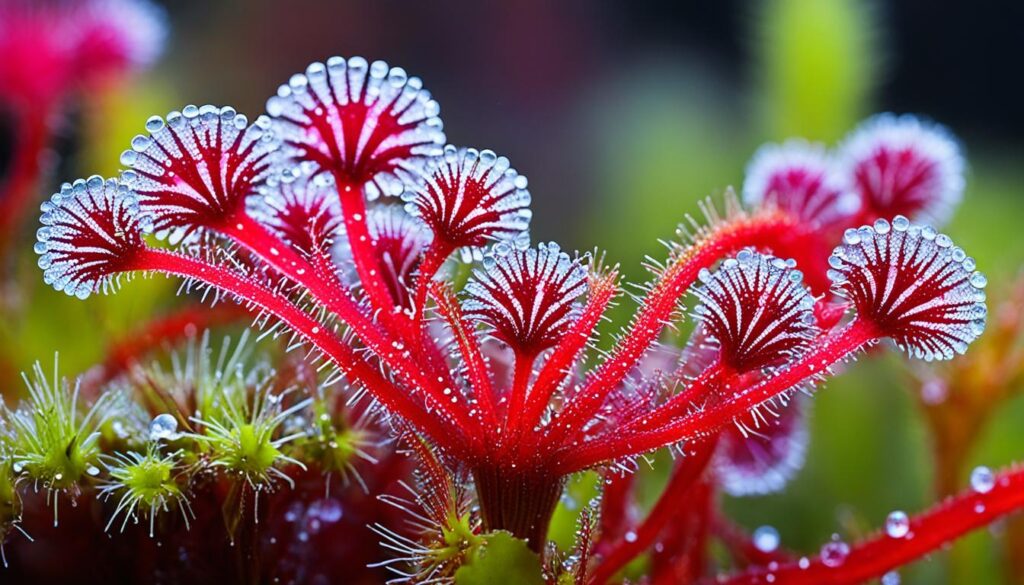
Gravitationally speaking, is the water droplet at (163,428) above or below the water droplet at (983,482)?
below

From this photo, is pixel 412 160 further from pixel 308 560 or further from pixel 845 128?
pixel 845 128

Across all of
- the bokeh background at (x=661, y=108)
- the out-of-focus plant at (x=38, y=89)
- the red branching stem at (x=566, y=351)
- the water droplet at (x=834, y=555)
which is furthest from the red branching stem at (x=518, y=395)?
the out-of-focus plant at (x=38, y=89)

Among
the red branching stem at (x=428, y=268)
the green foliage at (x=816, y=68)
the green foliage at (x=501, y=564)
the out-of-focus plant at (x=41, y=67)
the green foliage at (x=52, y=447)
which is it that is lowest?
the green foliage at (x=501, y=564)

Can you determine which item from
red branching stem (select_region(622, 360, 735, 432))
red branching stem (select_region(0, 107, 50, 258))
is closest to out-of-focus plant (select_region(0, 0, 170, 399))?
red branching stem (select_region(0, 107, 50, 258))

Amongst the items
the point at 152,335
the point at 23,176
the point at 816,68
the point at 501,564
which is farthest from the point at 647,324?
the point at 816,68

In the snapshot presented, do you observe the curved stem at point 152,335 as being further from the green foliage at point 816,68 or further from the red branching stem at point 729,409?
the green foliage at point 816,68

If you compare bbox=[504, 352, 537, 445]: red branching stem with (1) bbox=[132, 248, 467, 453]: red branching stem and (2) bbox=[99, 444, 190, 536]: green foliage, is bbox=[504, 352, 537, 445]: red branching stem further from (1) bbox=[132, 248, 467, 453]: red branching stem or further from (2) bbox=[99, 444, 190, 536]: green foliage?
(2) bbox=[99, 444, 190, 536]: green foliage

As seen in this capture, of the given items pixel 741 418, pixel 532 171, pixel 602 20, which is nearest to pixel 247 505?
pixel 741 418
